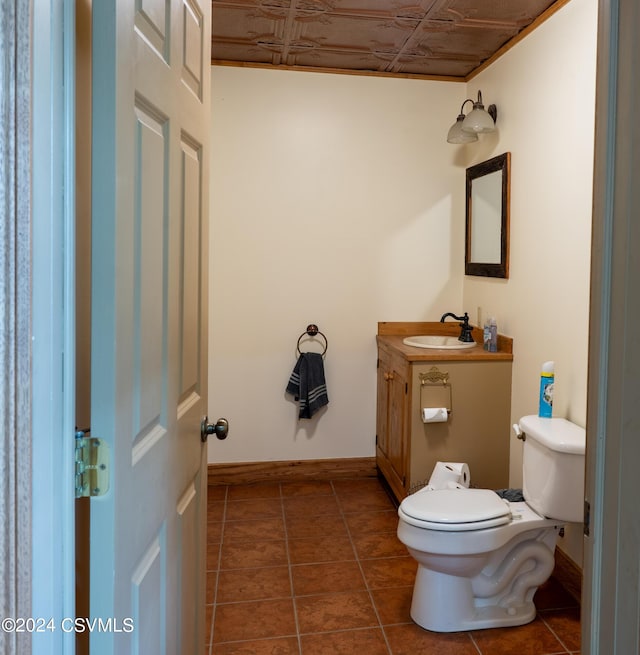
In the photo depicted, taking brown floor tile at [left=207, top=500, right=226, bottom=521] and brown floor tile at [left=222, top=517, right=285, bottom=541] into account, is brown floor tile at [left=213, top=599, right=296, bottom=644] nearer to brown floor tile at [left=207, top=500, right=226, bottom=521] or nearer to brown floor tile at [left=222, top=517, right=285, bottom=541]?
brown floor tile at [left=222, top=517, right=285, bottom=541]

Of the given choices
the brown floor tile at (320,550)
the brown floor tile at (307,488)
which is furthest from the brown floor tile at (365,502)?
the brown floor tile at (320,550)

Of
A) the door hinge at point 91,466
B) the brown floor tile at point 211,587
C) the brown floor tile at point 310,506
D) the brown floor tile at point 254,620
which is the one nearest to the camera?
the door hinge at point 91,466

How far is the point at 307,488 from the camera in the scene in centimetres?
349

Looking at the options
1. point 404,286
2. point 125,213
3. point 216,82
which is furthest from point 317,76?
point 125,213

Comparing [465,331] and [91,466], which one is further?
[465,331]

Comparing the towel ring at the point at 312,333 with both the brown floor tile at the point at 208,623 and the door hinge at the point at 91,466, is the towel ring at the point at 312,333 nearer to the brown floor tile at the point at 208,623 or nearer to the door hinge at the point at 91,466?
the brown floor tile at the point at 208,623

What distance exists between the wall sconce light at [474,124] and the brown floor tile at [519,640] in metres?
2.36

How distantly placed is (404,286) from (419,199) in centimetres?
56

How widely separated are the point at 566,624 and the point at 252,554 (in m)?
1.36

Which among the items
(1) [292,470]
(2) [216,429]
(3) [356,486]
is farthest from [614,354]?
(1) [292,470]

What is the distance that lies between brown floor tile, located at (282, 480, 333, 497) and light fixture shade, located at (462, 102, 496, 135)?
7.32ft

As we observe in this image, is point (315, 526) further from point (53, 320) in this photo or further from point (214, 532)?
point (53, 320)

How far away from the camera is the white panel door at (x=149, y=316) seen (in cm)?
82

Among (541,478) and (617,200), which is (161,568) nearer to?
(617,200)
